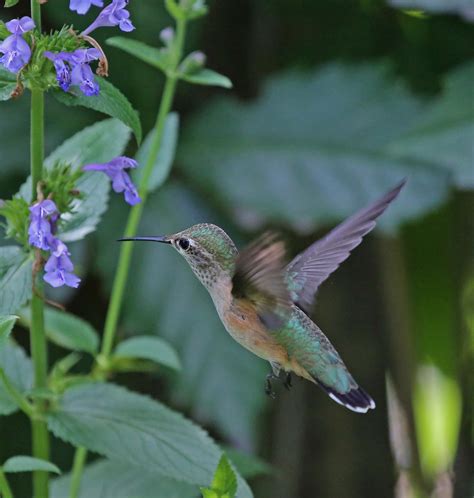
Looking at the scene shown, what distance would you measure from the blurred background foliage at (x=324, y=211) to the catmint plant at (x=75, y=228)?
1.46ft

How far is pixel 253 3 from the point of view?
1786mm

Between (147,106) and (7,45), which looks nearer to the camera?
(7,45)

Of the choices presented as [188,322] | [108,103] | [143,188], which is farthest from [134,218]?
[188,322]

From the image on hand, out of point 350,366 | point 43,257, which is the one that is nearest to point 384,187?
point 350,366

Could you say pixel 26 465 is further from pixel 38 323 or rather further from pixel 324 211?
pixel 324 211

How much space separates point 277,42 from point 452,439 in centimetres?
81

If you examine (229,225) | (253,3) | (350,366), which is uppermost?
(253,3)

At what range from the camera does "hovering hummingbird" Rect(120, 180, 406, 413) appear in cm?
66

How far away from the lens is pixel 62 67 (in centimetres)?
72

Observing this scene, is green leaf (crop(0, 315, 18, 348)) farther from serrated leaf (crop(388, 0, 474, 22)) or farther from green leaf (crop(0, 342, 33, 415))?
serrated leaf (crop(388, 0, 474, 22))

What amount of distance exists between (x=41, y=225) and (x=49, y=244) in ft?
0.06

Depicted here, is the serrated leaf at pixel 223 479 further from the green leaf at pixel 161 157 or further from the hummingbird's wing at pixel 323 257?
the green leaf at pixel 161 157

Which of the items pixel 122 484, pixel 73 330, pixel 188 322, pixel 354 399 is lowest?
pixel 188 322

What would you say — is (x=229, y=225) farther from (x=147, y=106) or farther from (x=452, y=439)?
(x=452, y=439)
